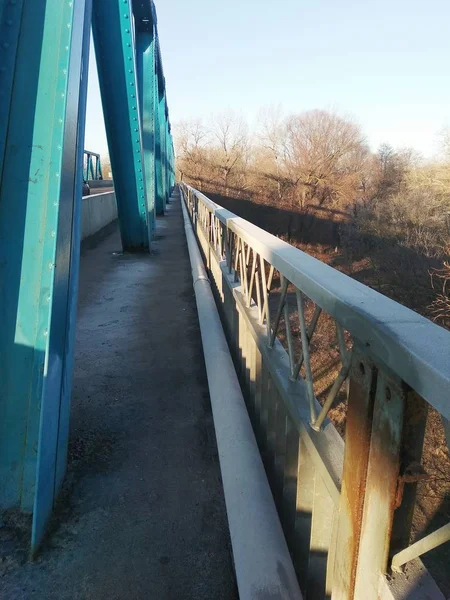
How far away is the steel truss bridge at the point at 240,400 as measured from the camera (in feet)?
3.32

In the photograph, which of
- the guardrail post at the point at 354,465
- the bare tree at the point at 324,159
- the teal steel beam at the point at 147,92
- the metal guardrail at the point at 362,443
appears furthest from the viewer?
the bare tree at the point at 324,159

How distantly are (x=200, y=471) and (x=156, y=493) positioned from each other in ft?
0.89

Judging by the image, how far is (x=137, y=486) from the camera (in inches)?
89.0

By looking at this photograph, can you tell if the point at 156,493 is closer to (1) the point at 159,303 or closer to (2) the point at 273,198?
(1) the point at 159,303

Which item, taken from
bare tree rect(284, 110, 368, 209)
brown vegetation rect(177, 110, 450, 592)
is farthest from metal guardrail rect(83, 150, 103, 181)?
bare tree rect(284, 110, 368, 209)

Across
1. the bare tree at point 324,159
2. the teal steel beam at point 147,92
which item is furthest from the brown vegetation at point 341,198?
the teal steel beam at point 147,92

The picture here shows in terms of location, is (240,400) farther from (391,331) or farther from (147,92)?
(147,92)

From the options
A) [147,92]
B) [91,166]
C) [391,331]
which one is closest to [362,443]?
[391,331]

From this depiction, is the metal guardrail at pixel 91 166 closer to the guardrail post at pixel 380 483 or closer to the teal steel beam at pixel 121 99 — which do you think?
the teal steel beam at pixel 121 99

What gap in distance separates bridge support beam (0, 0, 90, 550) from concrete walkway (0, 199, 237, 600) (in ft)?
0.69

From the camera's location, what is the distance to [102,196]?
12.5m

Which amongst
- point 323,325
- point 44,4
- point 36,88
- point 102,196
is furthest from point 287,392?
point 323,325

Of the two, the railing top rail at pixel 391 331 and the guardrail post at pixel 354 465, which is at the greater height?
the railing top rail at pixel 391 331

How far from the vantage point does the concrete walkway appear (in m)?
1.77
